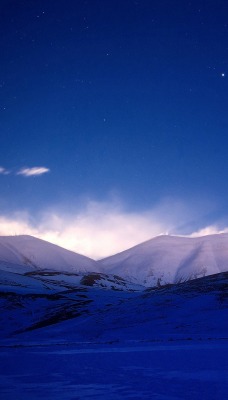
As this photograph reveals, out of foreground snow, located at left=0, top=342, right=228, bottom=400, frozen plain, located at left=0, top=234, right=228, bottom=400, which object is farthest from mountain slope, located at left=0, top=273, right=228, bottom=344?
foreground snow, located at left=0, top=342, right=228, bottom=400

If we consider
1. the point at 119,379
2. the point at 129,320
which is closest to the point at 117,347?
the point at 119,379

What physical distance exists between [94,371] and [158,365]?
1.94 m

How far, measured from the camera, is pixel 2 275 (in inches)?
3551

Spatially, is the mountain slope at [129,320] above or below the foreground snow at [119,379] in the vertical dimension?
below

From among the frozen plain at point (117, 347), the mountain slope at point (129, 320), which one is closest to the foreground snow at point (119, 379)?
the frozen plain at point (117, 347)

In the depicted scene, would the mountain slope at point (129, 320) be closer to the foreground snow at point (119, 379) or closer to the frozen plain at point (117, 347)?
the frozen plain at point (117, 347)

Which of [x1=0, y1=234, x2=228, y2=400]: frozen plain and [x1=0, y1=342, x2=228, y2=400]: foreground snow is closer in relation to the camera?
[x1=0, y1=342, x2=228, y2=400]: foreground snow

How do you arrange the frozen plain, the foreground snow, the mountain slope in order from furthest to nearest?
the mountain slope < the frozen plain < the foreground snow

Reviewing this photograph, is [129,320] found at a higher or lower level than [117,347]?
lower

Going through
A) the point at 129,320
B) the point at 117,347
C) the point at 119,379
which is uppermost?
the point at 119,379

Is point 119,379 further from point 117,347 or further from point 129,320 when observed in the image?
point 129,320

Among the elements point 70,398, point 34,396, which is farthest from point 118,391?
point 34,396

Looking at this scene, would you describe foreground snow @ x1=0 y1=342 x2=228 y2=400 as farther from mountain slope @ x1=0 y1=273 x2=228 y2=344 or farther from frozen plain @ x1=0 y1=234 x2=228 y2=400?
mountain slope @ x1=0 y1=273 x2=228 y2=344

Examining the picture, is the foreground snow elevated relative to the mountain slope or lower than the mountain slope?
elevated
